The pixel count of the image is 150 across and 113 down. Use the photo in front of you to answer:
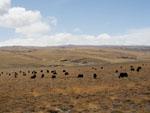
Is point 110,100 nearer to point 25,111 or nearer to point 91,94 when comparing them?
point 91,94

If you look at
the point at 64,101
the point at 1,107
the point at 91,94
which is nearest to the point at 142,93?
the point at 91,94

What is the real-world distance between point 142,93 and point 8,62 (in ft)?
311

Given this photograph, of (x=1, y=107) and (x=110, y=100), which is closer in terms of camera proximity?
(x=1, y=107)

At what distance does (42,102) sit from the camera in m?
25.8

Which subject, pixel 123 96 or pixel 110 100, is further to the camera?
pixel 123 96

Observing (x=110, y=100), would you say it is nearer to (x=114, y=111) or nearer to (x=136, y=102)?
(x=136, y=102)

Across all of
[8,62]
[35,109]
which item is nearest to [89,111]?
[35,109]

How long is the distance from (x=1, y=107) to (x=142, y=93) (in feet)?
39.7

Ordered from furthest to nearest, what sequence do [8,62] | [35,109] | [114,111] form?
[8,62] < [35,109] < [114,111]

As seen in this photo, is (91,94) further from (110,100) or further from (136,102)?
(136,102)

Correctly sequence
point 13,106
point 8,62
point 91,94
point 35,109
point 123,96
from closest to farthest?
point 35,109, point 13,106, point 123,96, point 91,94, point 8,62

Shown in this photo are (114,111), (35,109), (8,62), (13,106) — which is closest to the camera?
(114,111)

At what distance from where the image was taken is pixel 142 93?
29094mm

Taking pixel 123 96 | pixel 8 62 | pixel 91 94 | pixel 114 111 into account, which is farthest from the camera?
pixel 8 62
